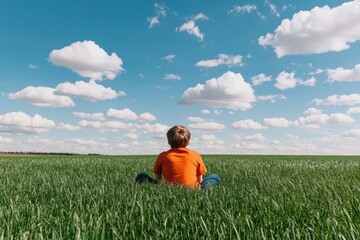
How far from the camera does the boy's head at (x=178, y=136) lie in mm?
6020

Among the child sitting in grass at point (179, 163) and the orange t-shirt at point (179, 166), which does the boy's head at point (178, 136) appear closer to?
the child sitting in grass at point (179, 163)

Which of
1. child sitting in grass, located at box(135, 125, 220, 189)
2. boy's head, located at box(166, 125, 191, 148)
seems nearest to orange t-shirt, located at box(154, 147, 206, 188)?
child sitting in grass, located at box(135, 125, 220, 189)

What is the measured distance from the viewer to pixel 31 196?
4.68 meters

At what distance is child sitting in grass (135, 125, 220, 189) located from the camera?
5.84 m

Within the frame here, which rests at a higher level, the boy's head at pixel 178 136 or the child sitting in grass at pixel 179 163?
the boy's head at pixel 178 136

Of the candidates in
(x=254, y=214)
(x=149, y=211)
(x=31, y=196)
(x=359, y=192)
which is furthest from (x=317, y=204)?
(x=31, y=196)

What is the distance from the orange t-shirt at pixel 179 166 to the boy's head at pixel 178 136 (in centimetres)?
11

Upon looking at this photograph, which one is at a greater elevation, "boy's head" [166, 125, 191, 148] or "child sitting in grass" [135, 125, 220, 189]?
"boy's head" [166, 125, 191, 148]

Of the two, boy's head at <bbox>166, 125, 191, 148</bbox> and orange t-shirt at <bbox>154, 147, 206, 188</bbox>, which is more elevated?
boy's head at <bbox>166, 125, 191, 148</bbox>

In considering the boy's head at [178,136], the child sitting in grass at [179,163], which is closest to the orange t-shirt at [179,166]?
the child sitting in grass at [179,163]

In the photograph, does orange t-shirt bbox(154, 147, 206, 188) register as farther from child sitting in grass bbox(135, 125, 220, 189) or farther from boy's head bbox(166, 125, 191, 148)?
boy's head bbox(166, 125, 191, 148)

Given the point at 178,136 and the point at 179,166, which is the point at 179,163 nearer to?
the point at 179,166

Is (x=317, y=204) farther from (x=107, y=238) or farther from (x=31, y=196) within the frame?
(x=31, y=196)

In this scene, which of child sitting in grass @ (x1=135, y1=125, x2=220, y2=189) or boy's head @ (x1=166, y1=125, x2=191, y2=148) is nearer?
child sitting in grass @ (x1=135, y1=125, x2=220, y2=189)
